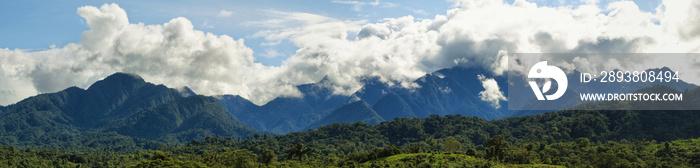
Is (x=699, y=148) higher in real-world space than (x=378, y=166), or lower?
higher

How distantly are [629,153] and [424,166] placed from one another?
86916mm

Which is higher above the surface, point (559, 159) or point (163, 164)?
point (559, 159)

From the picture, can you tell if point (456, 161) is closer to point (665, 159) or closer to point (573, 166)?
point (573, 166)

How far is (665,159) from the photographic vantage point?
190500 mm

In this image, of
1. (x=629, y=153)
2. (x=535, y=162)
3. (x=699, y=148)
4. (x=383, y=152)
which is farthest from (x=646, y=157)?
(x=383, y=152)

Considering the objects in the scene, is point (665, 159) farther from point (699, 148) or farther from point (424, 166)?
point (424, 166)

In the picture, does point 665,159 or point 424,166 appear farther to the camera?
point 665,159

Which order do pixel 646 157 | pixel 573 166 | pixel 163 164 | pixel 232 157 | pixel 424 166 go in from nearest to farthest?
pixel 163 164, pixel 424 166, pixel 232 157, pixel 573 166, pixel 646 157

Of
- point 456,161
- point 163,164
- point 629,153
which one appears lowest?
point 163,164

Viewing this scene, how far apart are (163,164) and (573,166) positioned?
417 ft

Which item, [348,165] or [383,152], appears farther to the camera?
[383,152]

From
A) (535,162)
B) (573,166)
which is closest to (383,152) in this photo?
(535,162)

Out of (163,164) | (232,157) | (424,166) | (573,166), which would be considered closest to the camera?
(163,164)

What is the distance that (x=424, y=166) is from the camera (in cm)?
15712
